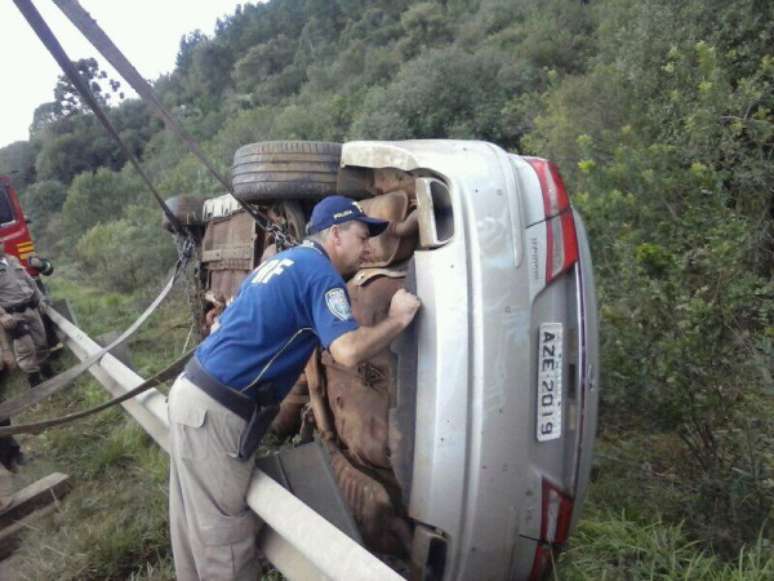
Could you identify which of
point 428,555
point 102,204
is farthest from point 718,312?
point 102,204

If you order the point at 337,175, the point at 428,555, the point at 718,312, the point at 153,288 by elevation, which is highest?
the point at 337,175

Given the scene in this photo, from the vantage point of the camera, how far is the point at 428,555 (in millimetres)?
1948

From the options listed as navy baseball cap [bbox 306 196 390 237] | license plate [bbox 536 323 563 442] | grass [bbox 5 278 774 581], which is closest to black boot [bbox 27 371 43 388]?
grass [bbox 5 278 774 581]

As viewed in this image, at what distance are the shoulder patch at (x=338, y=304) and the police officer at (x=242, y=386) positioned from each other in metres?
0.02

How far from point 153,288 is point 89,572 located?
9.86 metres

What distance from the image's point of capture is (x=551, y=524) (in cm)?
201

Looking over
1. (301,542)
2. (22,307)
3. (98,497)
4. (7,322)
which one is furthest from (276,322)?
(22,307)

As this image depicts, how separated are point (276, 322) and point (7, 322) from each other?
4853 mm

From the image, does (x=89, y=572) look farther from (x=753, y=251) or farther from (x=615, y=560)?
(x=753, y=251)

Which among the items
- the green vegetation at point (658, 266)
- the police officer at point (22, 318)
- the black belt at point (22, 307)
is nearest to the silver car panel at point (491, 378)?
the green vegetation at point (658, 266)

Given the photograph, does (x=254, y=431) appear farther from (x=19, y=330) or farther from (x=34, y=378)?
(x=34, y=378)

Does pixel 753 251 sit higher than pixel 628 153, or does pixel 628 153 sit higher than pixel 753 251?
pixel 628 153

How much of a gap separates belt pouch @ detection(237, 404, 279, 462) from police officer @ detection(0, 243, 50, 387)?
4.71 m

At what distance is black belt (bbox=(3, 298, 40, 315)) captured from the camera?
6.12 m
